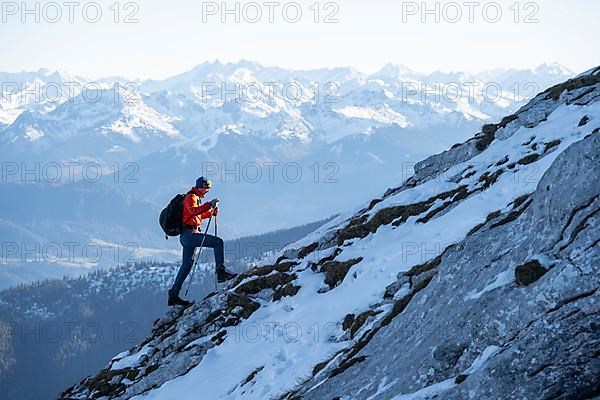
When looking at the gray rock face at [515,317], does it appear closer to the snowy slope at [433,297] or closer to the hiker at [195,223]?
the snowy slope at [433,297]

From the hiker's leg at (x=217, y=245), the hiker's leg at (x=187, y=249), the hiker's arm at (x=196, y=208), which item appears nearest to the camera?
the hiker's arm at (x=196, y=208)

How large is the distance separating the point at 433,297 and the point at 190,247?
41.9 feet

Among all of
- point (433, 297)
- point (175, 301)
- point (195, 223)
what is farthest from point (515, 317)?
point (175, 301)

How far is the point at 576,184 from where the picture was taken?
1166 cm

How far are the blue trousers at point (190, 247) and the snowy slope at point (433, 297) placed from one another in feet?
4.41

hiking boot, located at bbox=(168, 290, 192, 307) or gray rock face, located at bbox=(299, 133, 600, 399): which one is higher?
gray rock face, located at bbox=(299, 133, 600, 399)

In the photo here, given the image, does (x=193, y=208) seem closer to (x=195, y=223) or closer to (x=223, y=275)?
(x=195, y=223)

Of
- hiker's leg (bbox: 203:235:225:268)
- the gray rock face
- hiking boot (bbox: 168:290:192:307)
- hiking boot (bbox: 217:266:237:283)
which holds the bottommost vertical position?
hiking boot (bbox: 168:290:192:307)

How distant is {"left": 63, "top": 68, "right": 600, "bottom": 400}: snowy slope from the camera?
34.9 feet

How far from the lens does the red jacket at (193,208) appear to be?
24.3 meters

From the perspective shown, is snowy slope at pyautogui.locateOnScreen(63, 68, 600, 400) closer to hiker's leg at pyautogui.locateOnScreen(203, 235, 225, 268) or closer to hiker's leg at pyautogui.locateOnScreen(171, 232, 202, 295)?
hiker's leg at pyautogui.locateOnScreen(203, 235, 225, 268)

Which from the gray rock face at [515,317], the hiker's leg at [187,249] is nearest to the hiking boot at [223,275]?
the hiker's leg at [187,249]

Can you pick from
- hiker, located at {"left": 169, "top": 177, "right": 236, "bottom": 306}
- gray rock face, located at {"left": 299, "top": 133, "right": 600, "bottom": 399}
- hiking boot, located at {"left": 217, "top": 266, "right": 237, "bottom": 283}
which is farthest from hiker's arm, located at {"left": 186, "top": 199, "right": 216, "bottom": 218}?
gray rock face, located at {"left": 299, "top": 133, "right": 600, "bottom": 399}

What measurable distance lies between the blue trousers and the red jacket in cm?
43
